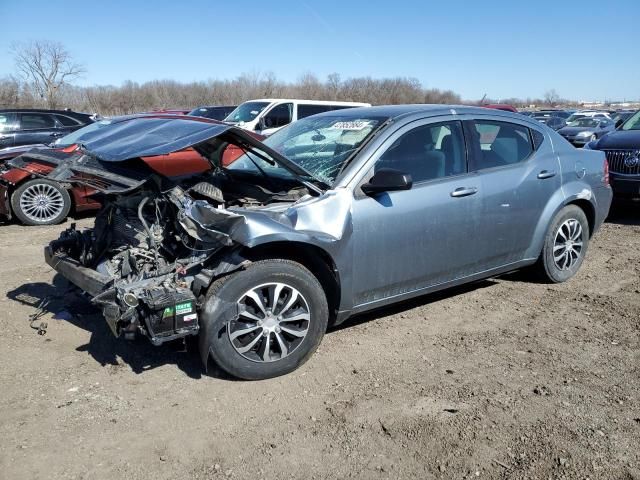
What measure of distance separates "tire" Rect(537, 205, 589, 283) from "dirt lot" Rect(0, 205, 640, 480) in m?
0.47

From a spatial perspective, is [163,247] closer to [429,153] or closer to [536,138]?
[429,153]

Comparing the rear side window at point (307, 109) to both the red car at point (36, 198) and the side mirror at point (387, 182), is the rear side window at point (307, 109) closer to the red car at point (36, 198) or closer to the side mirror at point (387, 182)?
the red car at point (36, 198)

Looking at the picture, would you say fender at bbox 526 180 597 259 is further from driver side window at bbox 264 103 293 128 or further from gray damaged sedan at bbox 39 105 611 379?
driver side window at bbox 264 103 293 128

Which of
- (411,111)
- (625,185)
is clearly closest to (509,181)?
Answer: (411,111)

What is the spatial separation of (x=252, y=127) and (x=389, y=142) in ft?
33.9

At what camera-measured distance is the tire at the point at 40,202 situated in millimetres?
8336

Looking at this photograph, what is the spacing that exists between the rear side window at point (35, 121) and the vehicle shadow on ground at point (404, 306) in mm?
10754

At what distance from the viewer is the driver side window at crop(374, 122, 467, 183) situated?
4156mm

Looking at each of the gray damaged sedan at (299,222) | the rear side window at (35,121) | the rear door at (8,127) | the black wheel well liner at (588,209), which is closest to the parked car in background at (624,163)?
the black wheel well liner at (588,209)

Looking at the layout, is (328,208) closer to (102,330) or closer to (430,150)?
(430,150)

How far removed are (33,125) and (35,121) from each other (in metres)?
0.11

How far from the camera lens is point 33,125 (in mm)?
12477

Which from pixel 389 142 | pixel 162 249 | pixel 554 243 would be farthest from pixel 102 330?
pixel 554 243

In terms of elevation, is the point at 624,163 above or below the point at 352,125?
below
